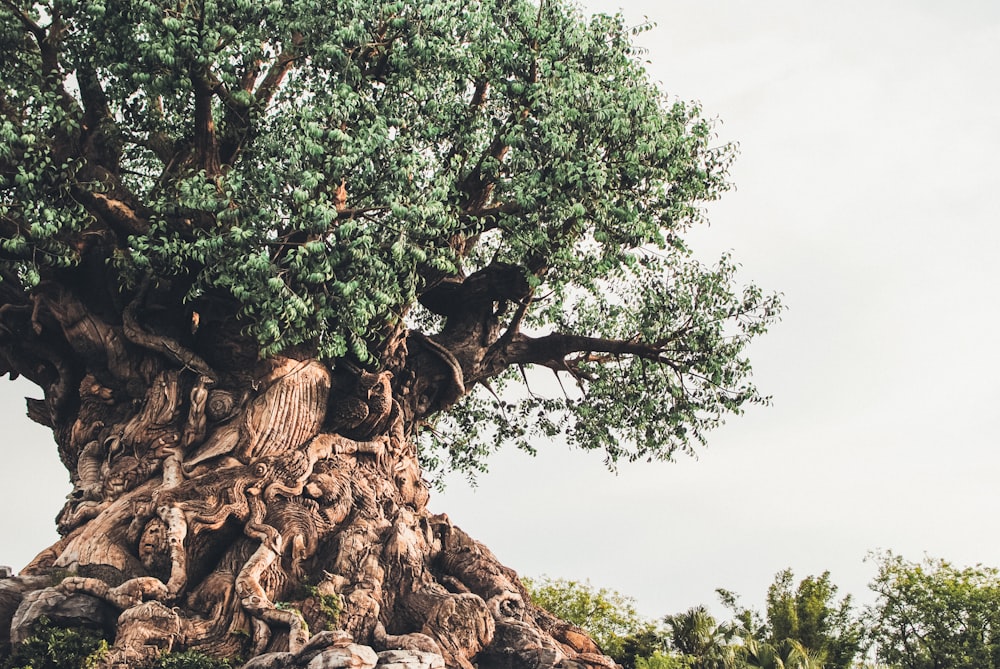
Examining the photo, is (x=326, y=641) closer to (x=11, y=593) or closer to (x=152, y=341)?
(x=11, y=593)

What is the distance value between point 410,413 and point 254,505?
3.89 metres

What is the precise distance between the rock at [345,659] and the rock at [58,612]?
9.10 feet

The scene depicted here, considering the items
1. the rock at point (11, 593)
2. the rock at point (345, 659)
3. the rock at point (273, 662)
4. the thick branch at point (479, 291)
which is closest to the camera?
the rock at point (345, 659)

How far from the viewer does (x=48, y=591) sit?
12016 millimetres

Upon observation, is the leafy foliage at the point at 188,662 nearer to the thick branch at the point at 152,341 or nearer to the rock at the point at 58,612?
the rock at the point at 58,612

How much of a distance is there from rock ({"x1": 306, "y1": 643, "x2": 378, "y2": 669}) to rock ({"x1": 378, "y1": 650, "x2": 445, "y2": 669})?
184mm

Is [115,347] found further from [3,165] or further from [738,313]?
[738,313]

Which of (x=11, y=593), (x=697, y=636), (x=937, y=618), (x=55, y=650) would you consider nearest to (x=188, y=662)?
(x=55, y=650)

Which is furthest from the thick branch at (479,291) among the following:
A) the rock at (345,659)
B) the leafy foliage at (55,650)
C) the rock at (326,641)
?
the leafy foliage at (55,650)

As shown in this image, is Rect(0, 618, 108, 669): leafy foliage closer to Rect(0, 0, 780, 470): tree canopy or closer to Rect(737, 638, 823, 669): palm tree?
Rect(0, 0, 780, 470): tree canopy

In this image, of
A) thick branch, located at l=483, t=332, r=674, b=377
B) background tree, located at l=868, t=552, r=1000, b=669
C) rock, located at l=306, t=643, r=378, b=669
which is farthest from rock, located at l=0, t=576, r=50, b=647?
background tree, located at l=868, t=552, r=1000, b=669

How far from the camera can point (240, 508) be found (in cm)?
1352

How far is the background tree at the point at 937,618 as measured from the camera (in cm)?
2250

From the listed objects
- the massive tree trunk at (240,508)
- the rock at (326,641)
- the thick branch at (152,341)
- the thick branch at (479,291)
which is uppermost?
the thick branch at (479,291)
